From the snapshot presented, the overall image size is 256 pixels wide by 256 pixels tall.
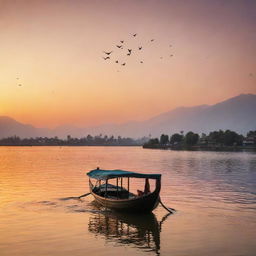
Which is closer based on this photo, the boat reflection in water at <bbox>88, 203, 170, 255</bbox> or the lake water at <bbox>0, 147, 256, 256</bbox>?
the lake water at <bbox>0, 147, 256, 256</bbox>

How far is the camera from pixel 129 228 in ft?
88.7

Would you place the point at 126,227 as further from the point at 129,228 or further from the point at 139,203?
the point at 139,203

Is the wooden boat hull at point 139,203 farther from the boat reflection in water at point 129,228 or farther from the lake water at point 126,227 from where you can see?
the lake water at point 126,227

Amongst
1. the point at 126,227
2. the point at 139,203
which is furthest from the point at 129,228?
the point at 139,203

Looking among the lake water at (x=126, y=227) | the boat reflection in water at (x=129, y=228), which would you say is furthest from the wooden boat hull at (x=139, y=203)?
the lake water at (x=126, y=227)

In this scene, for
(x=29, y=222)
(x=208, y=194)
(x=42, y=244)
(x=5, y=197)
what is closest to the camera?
(x=42, y=244)

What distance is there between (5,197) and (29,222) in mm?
13824

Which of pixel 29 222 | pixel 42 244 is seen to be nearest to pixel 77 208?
pixel 29 222

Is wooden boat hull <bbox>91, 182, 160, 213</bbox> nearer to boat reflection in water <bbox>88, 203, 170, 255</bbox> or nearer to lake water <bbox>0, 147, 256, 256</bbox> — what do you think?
boat reflection in water <bbox>88, 203, 170, 255</bbox>

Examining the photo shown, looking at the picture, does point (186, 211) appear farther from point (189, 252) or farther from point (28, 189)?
point (28, 189)

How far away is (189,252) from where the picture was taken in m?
21.2

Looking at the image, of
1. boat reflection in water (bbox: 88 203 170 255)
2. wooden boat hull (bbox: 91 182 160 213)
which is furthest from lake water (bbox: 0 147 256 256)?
wooden boat hull (bbox: 91 182 160 213)

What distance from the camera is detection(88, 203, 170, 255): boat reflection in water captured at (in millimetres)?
23417

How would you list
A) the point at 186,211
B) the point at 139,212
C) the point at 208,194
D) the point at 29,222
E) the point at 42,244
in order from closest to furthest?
the point at 42,244, the point at 29,222, the point at 139,212, the point at 186,211, the point at 208,194
